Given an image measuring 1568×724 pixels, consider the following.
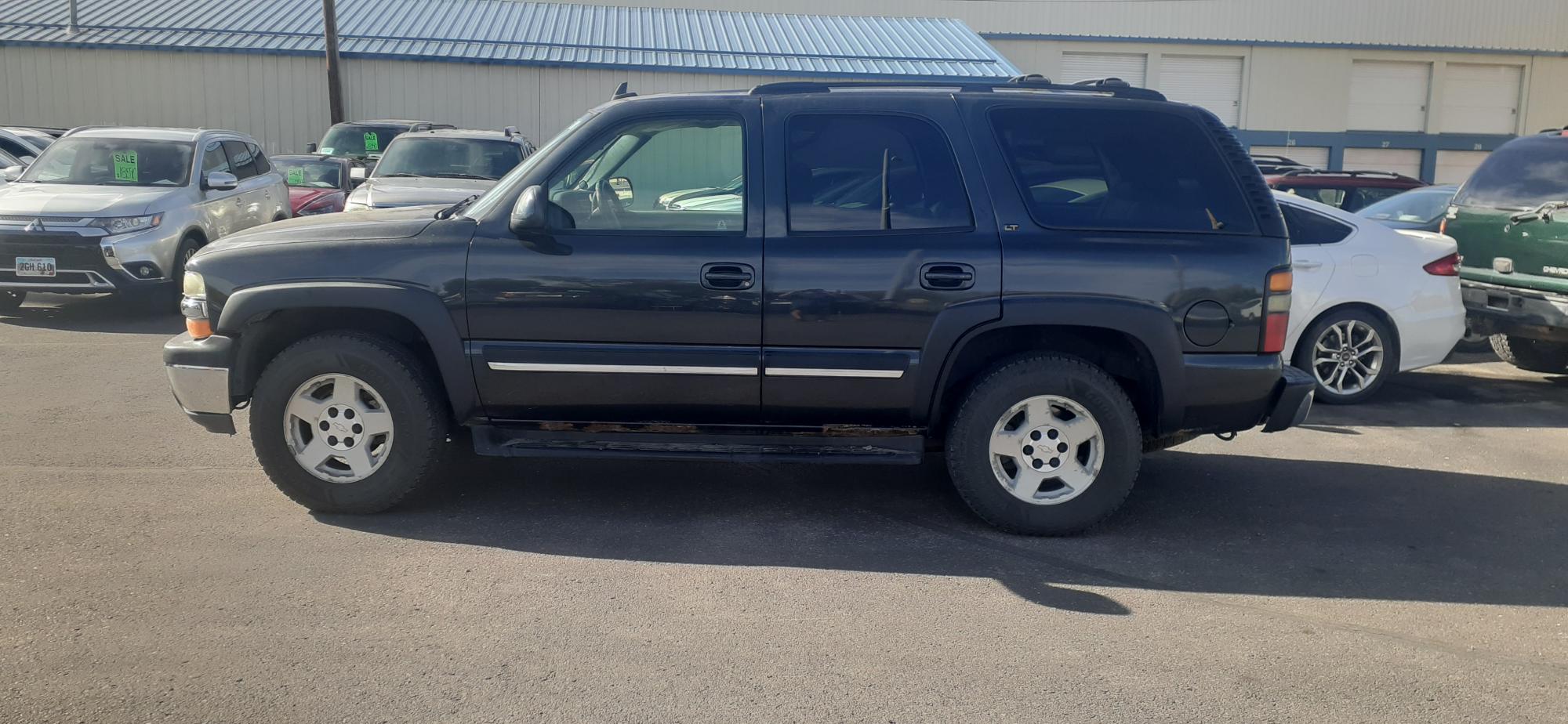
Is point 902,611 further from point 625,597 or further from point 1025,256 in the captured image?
point 1025,256

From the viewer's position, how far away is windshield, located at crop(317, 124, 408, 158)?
64.0 feet

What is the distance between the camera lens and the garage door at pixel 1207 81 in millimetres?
33719

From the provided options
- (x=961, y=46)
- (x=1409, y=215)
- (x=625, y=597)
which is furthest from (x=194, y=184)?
(x=961, y=46)

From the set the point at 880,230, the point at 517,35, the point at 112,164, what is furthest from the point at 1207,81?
the point at 880,230

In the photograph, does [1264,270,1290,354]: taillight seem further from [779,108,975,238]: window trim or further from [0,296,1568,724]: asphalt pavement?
[779,108,975,238]: window trim

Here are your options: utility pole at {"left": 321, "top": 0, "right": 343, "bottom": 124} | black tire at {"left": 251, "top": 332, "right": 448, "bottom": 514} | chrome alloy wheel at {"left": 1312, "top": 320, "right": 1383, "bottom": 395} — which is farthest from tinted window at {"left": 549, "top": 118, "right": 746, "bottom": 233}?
utility pole at {"left": 321, "top": 0, "right": 343, "bottom": 124}

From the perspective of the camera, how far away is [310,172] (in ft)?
56.4

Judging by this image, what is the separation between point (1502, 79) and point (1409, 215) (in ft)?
91.7

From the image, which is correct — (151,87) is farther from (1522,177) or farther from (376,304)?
(1522,177)

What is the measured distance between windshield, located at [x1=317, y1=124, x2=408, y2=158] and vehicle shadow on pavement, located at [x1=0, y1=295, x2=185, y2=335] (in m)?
7.05

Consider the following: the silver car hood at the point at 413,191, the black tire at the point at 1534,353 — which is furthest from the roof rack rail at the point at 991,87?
the silver car hood at the point at 413,191

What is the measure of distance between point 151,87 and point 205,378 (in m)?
23.6

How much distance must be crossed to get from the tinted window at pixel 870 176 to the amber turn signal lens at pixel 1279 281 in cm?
130

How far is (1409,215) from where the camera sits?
11.5 metres
